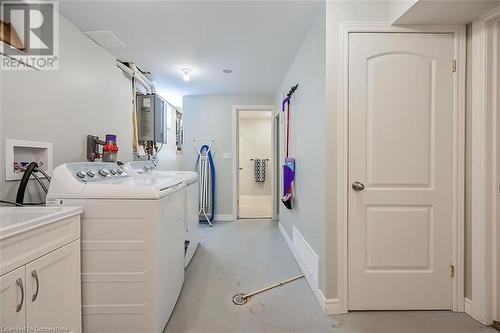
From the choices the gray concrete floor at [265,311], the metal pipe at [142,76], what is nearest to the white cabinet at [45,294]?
the gray concrete floor at [265,311]

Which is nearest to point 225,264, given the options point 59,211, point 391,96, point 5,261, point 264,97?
point 59,211

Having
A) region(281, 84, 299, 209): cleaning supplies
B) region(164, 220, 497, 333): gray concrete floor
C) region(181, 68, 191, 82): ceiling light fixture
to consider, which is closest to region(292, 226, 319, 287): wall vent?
region(164, 220, 497, 333): gray concrete floor

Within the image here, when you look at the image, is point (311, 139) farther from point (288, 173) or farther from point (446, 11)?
point (446, 11)

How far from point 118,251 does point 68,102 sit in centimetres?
139

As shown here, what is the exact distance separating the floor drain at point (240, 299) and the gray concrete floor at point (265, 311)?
4cm

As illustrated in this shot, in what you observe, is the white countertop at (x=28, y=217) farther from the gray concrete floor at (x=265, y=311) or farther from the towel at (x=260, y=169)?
the towel at (x=260, y=169)

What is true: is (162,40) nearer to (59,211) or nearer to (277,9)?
(277,9)

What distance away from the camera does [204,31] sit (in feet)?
6.92

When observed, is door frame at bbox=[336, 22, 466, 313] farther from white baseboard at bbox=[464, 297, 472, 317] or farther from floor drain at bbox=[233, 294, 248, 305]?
floor drain at bbox=[233, 294, 248, 305]

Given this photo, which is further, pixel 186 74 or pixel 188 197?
pixel 186 74

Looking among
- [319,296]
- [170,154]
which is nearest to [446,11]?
[319,296]

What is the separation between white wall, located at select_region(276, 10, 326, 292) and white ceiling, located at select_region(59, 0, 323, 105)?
20cm

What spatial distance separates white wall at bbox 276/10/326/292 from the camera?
175 cm

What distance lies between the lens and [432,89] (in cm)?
166
